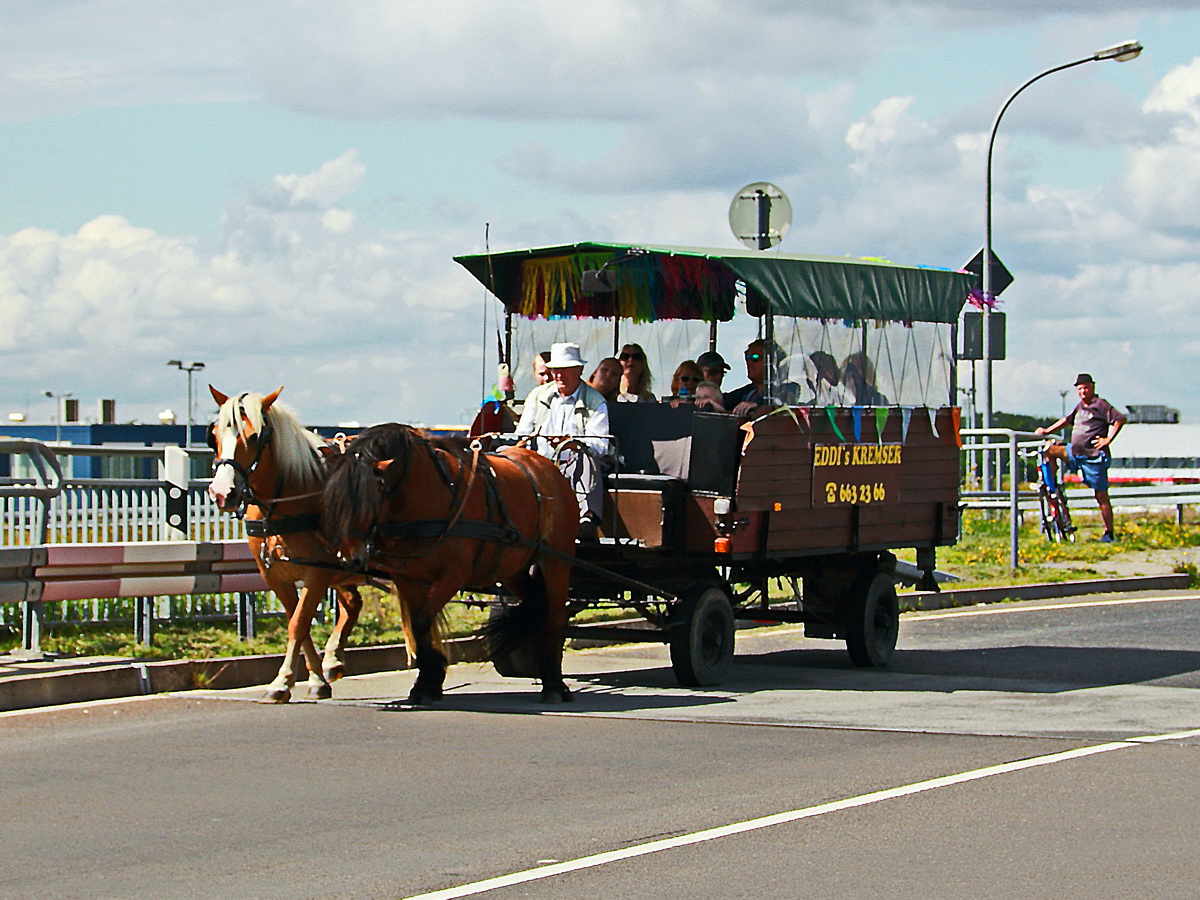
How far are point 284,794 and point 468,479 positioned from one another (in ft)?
11.3

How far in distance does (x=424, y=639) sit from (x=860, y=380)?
4289mm

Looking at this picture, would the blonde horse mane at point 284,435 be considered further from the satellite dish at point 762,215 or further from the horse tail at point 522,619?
the satellite dish at point 762,215

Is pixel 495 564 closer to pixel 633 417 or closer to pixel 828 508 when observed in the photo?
pixel 633 417

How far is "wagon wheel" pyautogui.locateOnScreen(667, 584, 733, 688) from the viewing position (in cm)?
1271

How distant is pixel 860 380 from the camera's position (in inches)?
551

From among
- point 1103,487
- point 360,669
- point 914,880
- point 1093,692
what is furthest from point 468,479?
point 1103,487

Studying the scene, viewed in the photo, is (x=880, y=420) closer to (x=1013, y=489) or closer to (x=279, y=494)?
(x=279, y=494)

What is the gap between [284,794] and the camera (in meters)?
8.71

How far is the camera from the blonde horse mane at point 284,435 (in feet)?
36.1

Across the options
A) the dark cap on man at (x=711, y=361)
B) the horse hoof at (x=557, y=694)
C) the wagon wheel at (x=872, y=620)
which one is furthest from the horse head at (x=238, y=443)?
the wagon wheel at (x=872, y=620)

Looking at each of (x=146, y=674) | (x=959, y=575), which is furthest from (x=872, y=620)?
(x=959, y=575)

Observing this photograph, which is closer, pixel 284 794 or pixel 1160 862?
pixel 1160 862

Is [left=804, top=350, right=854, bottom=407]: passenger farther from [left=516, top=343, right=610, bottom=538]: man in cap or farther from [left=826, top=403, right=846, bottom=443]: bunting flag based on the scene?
[left=516, top=343, right=610, bottom=538]: man in cap

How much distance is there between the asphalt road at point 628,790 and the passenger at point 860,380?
2092 millimetres
